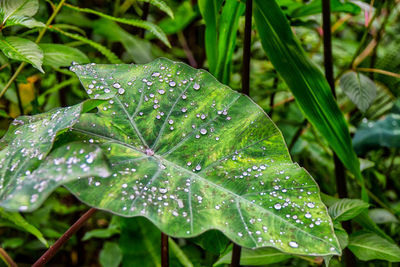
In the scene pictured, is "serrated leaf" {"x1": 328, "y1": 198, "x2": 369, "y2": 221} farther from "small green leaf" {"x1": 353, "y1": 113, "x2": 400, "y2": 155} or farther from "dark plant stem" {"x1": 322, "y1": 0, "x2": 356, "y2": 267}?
"small green leaf" {"x1": 353, "y1": 113, "x2": 400, "y2": 155}

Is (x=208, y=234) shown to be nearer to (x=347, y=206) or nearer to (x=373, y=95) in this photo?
(x=347, y=206)

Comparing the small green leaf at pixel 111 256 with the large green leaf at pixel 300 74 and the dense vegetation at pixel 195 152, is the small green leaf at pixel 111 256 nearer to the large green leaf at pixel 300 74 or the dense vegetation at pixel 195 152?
the dense vegetation at pixel 195 152

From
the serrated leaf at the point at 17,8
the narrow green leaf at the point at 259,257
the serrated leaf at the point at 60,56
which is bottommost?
the narrow green leaf at the point at 259,257

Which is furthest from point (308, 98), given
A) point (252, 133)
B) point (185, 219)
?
point (185, 219)

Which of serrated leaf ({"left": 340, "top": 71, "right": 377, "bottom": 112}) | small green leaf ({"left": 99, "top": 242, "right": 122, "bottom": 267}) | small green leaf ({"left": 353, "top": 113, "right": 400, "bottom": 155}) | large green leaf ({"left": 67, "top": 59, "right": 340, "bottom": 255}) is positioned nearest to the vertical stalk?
large green leaf ({"left": 67, "top": 59, "right": 340, "bottom": 255})

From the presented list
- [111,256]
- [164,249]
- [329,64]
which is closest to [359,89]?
[329,64]

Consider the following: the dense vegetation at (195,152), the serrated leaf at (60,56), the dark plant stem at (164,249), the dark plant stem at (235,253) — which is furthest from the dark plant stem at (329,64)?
the serrated leaf at (60,56)

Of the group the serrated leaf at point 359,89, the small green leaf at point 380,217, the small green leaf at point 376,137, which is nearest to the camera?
the serrated leaf at point 359,89

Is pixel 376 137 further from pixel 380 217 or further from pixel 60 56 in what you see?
pixel 60 56
